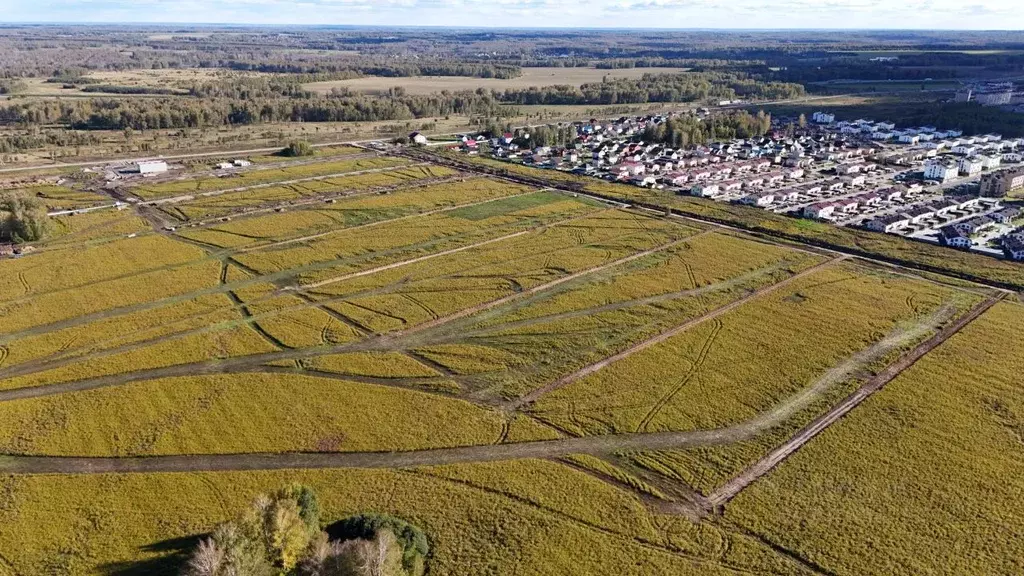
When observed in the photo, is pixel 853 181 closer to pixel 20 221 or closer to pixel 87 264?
pixel 87 264

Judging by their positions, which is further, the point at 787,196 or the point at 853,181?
the point at 853,181

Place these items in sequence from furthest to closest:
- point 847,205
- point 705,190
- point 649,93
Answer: point 649,93, point 705,190, point 847,205

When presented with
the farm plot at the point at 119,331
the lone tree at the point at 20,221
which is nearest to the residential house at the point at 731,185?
the farm plot at the point at 119,331

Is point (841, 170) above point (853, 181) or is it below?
above

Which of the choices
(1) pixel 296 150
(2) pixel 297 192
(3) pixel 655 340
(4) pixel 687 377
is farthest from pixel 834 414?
(1) pixel 296 150

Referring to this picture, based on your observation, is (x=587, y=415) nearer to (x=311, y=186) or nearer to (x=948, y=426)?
(x=948, y=426)

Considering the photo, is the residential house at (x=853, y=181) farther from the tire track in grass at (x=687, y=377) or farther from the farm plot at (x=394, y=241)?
the tire track in grass at (x=687, y=377)

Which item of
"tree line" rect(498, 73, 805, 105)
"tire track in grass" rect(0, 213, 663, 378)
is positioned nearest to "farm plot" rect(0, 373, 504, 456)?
"tire track in grass" rect(0, 213, 663, 378)
